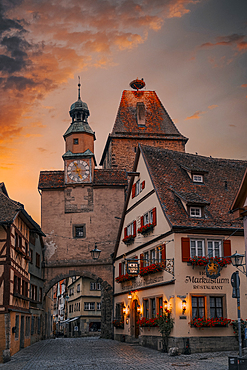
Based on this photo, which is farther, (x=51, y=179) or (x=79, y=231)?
(x=51, y=179)

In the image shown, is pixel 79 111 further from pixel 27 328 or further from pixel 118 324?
pixel 27 328

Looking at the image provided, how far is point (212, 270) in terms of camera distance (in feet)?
69.8

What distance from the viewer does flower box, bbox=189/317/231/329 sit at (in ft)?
69.8

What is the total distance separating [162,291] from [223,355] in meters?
4.52

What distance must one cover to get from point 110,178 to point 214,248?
15.7 metres

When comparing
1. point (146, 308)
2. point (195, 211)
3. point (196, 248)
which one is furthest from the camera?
point (146, 308)

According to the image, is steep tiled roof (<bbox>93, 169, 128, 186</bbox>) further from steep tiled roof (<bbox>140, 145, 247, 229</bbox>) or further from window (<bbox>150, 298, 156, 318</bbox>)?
window (<bbox>150, 298, 156, 318</bbox>)

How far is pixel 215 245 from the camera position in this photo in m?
23.1

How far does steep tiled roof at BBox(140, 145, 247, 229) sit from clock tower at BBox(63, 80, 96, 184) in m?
9.30

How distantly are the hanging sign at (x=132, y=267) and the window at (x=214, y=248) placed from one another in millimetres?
4727

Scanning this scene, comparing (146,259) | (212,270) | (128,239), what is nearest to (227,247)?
(212,270)

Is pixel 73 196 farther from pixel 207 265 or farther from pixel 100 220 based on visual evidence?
pixel 207 265

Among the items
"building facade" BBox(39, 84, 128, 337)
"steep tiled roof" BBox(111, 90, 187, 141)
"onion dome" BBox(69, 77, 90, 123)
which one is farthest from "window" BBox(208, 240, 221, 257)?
"steep tiled roof" BBox(111, 90, 187, 141)

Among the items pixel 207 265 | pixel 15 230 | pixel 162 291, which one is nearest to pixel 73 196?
pixel 15 230
